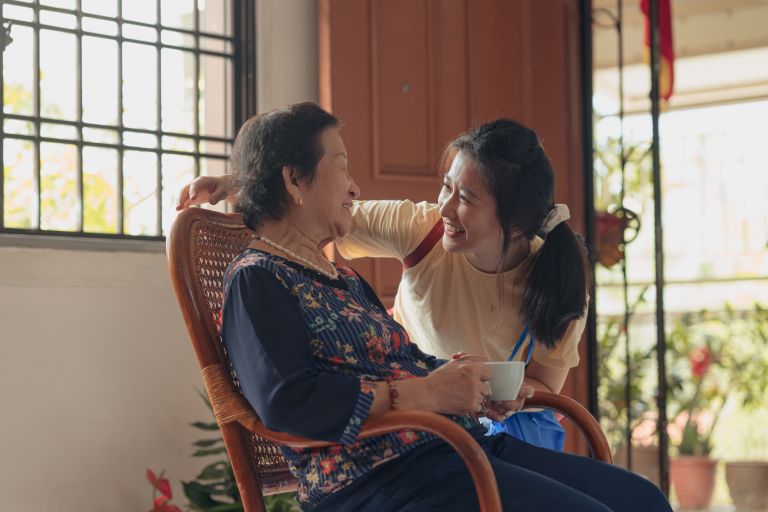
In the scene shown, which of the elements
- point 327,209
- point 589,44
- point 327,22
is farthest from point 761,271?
point 327,209

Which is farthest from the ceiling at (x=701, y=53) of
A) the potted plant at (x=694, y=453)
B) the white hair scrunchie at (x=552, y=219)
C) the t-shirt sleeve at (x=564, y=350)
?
the t-shirt sleeve at (x=564, y=350)

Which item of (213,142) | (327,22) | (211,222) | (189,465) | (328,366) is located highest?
(327,22)

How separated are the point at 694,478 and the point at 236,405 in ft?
14.0

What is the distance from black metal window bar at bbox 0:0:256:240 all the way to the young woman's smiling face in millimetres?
1365

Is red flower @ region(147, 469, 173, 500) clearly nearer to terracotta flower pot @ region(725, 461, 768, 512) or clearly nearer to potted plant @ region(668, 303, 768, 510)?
potted plant @ region(668, 303, 768, 510)

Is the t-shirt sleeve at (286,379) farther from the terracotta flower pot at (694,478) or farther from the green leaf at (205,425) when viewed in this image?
the terracotta flower pot at (694,478)

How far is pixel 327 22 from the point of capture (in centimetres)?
346

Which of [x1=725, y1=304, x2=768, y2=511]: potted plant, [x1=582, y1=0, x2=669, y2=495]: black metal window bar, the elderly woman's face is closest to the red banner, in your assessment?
[x1=582, y1=0, x2=669, y2=495]: black metal window bar

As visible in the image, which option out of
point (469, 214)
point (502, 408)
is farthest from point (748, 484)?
point (502, 408)

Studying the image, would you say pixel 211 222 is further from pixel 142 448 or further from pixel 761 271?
pixel 761 271

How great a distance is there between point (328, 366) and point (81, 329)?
4.78ft

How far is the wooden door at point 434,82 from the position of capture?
348cm

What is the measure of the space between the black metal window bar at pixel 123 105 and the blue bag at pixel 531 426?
4.83 ft

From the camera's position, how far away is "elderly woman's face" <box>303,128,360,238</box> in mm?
1836
